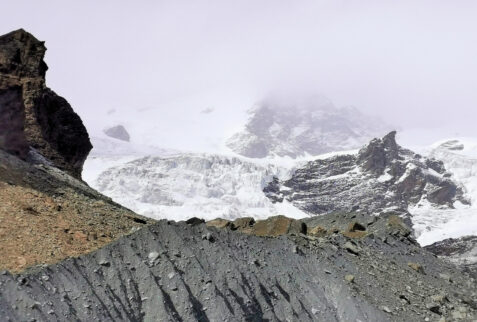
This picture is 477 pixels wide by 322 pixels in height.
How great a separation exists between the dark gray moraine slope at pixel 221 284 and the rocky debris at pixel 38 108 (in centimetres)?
1551

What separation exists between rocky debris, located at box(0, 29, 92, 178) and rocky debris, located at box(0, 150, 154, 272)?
829 centimetres

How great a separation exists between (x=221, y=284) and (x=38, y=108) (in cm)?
2485

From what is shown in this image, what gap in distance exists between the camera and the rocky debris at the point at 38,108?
35.3 metres

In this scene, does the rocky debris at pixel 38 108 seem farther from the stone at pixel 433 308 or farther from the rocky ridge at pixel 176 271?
the stone at pixel 433 308

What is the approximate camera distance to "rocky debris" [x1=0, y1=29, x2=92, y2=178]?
35281 millimetres

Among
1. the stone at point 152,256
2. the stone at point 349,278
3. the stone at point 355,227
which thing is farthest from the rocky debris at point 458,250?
the stone at point 152,256

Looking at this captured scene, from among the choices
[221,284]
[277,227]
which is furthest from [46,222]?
[277,227]

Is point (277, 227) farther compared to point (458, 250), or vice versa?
point (458, 250)

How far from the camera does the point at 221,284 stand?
1891cm

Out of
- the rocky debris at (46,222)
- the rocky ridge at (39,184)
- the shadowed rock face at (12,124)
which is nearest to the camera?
the rocky debris at (46,222)

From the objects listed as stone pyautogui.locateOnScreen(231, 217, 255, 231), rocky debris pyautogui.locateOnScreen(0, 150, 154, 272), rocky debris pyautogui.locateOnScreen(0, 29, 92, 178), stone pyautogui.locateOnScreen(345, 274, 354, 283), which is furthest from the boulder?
rocky debris pyautogui.locateOnScreen(0, 29, 92, 178)

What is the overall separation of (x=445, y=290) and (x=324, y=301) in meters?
10.4

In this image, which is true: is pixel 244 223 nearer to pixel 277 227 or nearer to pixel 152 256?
pixel 277 227

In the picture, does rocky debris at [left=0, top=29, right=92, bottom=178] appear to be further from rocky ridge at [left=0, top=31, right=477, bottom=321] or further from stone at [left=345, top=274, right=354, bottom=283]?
stone at [left=345, top=274, right=354, bottom=283]
